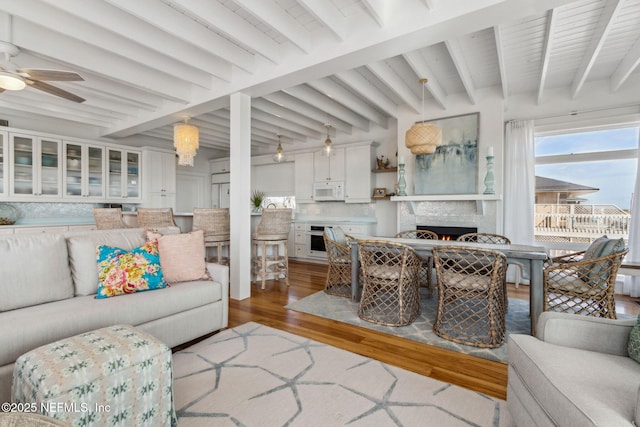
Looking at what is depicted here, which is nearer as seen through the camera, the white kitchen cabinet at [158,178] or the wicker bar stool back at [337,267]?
the wicker bar stool back at [337,267]

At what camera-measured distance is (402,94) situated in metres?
3.92

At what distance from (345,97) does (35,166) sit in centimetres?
506

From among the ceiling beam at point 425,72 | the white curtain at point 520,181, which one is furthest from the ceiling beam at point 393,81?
the white curtain at point 520,181

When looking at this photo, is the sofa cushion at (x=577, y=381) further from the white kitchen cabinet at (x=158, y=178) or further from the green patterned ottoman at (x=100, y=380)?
the white kitchen cabinet at (x=158, y=178)

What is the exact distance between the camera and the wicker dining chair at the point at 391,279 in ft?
9.03

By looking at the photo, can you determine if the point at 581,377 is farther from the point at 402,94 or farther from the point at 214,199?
the point at 214,199

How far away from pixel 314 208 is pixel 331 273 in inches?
110

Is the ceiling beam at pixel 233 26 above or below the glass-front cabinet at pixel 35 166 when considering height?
above

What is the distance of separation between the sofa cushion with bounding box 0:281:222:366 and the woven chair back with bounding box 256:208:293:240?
1.69 metres

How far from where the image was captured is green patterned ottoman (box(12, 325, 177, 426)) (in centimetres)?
113

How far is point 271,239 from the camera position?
13.3 ft

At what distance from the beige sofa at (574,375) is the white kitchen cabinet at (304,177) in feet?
16.7

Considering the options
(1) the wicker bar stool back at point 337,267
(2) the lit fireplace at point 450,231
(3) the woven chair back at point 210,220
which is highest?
(3) the woven chair back at point 210,220

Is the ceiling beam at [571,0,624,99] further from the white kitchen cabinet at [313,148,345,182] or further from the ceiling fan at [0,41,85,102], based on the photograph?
the ceiling fan at [0,41,85,102]
